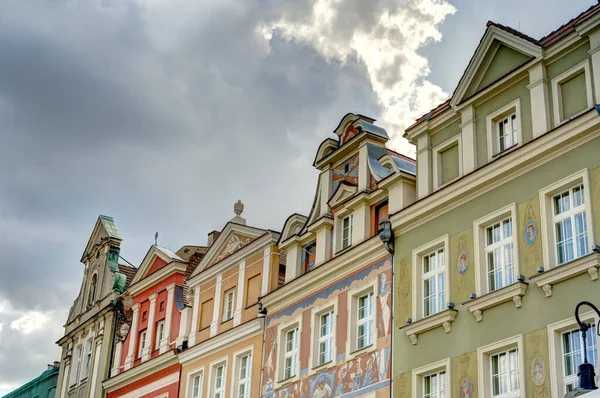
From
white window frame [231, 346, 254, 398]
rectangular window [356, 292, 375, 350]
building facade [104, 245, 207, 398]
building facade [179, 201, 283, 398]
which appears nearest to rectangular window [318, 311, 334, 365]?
rectangular window [356, 292, 375, 350]

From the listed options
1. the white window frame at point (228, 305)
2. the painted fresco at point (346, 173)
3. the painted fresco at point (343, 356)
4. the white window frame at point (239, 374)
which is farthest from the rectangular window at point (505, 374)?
the white window frame at point (228, 305)

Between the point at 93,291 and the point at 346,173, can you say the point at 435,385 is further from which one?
the point at 93,291

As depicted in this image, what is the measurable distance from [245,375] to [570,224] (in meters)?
13.9

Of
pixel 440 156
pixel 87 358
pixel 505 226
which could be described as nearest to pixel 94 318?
pixel 87 358

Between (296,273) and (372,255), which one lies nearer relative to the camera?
(372,255)

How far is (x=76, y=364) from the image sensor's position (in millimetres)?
43906

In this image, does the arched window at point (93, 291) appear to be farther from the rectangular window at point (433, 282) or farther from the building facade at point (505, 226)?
the rectangular window at point (433, 282)

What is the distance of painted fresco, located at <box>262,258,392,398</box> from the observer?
81.0 ft

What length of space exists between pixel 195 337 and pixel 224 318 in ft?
6.11

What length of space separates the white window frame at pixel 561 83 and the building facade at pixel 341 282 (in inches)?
200

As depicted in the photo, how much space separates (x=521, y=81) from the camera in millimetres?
22859

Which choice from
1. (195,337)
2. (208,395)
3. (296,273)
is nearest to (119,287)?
(195,337)

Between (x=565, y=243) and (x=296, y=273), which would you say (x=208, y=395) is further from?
(x=565, y=243)

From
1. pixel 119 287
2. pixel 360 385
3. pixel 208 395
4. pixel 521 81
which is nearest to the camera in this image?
pixel 521 81
